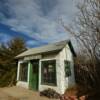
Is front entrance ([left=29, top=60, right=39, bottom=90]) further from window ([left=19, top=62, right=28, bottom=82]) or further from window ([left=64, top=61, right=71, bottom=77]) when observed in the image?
window ([left=64, top=61, right=71, bottom=77])

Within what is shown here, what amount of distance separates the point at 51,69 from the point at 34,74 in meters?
2.59

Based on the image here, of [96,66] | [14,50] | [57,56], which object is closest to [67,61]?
[57,56]

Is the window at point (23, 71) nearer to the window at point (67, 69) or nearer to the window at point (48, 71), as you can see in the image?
the window at point (48, 71)

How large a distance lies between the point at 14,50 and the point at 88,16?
14846mm

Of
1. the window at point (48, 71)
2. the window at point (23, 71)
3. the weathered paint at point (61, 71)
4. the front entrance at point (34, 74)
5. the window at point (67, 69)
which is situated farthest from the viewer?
the window at point (23, 71)

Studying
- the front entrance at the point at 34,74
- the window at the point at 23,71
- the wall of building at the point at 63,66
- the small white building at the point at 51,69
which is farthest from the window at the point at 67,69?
the window at the point at 23,71

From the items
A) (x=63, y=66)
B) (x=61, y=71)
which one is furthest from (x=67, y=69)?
(x=61, y=71)

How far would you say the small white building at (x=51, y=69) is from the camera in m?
11.1

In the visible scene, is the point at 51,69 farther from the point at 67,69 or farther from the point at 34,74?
the point at 34,74

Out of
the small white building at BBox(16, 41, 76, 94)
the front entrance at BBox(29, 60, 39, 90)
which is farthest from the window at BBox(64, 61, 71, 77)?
the front entrance at BBox(29, 60, 39, 90)

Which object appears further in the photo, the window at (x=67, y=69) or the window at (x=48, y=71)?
the window at (x=67, y=69)

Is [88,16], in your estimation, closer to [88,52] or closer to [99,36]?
[99,36]

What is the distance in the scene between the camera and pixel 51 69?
11.8 meters

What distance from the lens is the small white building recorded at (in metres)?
11.1
